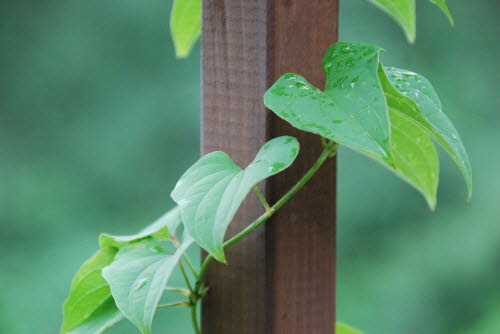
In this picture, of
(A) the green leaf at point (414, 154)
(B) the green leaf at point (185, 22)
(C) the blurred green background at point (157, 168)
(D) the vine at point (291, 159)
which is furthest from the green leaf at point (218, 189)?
(C) the blurred green background at point (157, 168)

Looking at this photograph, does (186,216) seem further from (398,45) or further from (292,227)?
(398,45)

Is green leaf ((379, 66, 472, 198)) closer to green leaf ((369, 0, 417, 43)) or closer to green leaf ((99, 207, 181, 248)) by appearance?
green leaf ((369, 0, 417, 43))

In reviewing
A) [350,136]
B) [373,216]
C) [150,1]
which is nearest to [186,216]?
[350,136]

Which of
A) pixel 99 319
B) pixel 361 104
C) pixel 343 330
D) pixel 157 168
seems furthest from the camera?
pixel 157 168

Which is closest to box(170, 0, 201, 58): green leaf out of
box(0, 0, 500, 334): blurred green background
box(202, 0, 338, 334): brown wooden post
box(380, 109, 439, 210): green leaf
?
box(202, 0, 338, 334): brown wooden post

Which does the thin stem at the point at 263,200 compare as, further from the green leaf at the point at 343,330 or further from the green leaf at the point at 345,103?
the green leaf at the point at 343,330

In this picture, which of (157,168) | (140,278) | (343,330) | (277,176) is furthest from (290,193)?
(157,168)

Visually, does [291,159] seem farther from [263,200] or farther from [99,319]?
[99,319]
